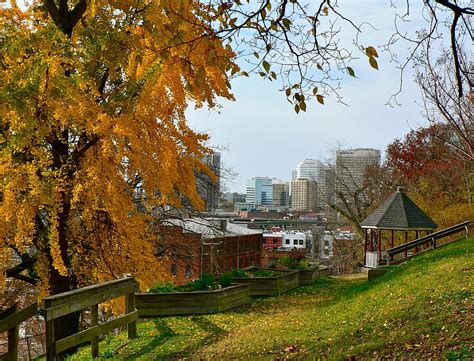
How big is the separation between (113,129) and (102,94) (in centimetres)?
203

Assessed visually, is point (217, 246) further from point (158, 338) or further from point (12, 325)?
point (12, 325)

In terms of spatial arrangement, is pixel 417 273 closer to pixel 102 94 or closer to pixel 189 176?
pixel 189 176

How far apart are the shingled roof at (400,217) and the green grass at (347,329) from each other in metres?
10.9

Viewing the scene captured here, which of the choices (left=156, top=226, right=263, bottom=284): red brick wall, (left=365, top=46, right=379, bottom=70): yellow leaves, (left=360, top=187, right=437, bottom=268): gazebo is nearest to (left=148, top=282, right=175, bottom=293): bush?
(left=156, top=226, right=263, bottom=284): red brick wall

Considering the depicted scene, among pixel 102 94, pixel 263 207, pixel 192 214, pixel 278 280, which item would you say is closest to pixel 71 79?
pixel 102 94

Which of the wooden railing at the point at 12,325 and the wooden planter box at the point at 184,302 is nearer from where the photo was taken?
the wooden railing at the point at 12,325

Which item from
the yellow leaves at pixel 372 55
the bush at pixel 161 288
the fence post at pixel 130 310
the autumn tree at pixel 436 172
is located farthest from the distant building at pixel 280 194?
the yellow leaves at pixel 372 55

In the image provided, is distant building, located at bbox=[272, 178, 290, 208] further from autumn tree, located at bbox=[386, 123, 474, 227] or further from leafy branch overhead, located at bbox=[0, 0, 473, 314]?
leafy branch overhead, located at bbox=[0, 0, 473, 314]

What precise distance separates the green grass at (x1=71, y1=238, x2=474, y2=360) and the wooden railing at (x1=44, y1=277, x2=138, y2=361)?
0.40m

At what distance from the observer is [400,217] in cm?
2178

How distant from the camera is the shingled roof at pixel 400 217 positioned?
2155 centimetres

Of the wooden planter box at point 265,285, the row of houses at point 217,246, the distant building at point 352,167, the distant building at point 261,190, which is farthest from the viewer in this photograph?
the distant building at point 261,190

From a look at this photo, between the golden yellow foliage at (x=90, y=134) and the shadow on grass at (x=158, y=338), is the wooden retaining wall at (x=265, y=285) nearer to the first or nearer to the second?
the golden yellow foliage at (x=90, y=134)

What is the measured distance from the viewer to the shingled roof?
848 inches
